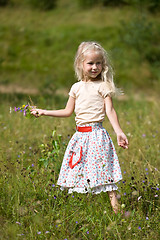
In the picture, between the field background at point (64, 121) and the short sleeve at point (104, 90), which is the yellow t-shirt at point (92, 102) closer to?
the short sleeve at point (104, 90)

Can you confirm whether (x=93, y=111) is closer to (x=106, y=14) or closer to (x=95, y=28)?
(x=95, y=28)

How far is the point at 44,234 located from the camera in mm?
2455

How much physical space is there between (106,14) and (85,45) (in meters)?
19.8

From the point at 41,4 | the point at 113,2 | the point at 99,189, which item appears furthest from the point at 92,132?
the point at 41,4

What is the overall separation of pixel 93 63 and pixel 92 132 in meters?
0.60

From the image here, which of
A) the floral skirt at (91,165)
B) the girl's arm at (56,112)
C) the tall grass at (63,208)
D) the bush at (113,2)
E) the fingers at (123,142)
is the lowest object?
the tall grass at (63,208)

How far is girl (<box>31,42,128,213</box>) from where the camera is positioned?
2963 millimetres

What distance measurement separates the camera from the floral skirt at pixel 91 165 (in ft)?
9.68

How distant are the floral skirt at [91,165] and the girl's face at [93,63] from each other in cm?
46

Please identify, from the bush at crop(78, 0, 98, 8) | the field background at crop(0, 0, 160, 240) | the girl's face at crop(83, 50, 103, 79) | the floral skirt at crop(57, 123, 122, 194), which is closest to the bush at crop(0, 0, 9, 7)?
the field background at crop(0, 0, 160, 240)

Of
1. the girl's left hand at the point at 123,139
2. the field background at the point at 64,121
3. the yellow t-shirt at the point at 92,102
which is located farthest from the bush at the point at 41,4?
the girl's left hand at the point at 123,139

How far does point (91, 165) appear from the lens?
2.97 m

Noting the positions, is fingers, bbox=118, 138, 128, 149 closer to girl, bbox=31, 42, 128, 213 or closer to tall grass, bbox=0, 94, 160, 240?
girl, bbox=31, 42, 128, 213

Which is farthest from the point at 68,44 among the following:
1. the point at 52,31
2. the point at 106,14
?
the point at 106,14
